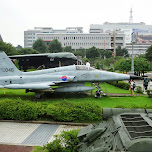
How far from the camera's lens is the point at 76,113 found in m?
9.62

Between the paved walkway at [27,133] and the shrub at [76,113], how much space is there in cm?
54

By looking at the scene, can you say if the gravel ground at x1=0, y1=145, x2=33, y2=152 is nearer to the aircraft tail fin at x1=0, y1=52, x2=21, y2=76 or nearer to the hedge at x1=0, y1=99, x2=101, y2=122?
the hedge at x1=0, y1=99, x2=101, y2=122

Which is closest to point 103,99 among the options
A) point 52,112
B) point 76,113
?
point 76,113

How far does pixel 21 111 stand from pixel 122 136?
6916 millimetres

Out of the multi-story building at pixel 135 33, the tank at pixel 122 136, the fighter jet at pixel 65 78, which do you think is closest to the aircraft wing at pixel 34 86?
the fighter jet at pixel 65 78

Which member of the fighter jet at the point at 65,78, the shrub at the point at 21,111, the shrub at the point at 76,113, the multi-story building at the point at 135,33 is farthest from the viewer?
the multi-story building at the point at 135,33

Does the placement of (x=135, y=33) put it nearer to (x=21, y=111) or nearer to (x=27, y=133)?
(x=21, y=111)

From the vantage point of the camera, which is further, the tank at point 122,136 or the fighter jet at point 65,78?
the fighter jet at point 65,78

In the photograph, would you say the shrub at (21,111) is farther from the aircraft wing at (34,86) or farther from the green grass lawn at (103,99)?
the aircraft wing at (34,86)

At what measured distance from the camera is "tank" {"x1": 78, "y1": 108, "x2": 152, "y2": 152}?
151 inches

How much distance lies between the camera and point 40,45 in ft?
268

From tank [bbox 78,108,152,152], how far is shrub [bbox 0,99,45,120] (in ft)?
15.1

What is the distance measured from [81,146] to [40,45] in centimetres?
7939

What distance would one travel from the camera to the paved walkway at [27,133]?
7.66 metres
